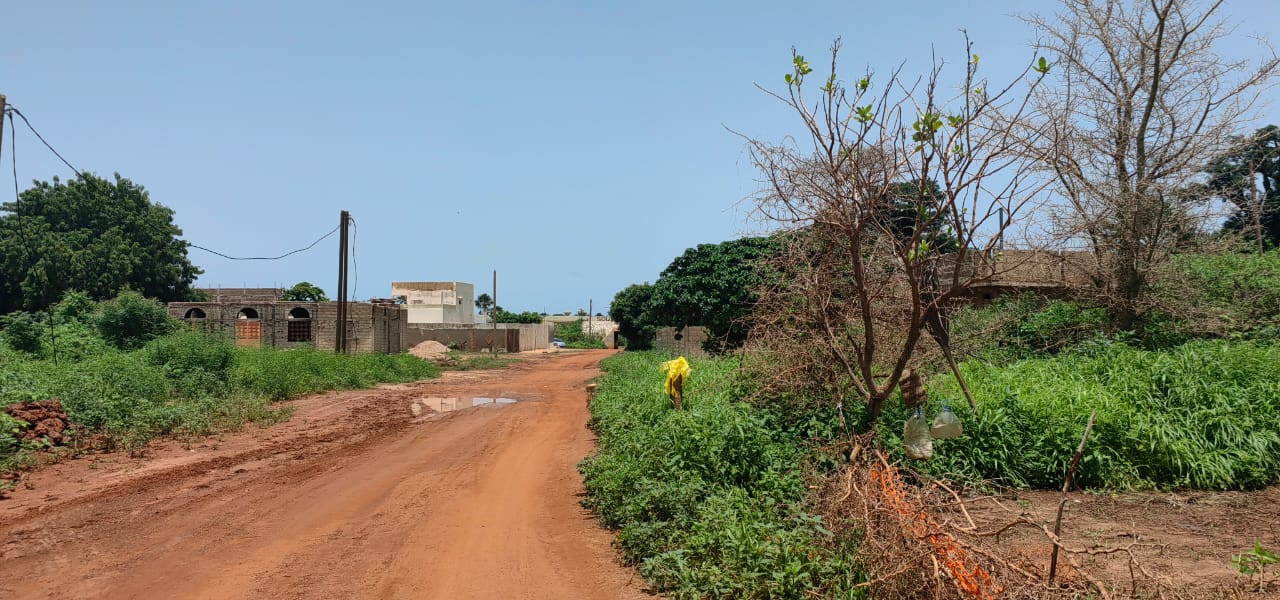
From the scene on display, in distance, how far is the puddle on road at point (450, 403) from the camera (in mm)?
16875

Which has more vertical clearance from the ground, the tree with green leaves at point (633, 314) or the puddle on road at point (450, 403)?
the tree with green leaves at point (633, 314)

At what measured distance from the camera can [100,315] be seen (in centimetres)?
2423

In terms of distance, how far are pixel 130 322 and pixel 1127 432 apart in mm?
27033

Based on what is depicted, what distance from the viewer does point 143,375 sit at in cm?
1430

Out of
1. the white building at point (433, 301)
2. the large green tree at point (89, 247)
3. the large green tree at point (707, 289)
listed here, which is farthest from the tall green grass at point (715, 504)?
the white building at point (433, 301)

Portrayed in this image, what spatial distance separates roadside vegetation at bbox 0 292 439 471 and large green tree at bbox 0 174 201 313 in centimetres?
1587

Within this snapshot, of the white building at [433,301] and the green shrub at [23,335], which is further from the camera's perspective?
the white building at [433,301]

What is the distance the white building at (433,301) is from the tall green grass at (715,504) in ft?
177

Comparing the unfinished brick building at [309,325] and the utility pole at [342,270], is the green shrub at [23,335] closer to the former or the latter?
the utility pole at [342,270]

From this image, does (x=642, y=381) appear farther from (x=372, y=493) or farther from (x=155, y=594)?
(x=155, y=594)

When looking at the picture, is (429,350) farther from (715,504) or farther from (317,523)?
(715,504)

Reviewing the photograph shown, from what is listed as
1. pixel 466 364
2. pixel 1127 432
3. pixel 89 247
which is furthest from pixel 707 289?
pixel 89 247

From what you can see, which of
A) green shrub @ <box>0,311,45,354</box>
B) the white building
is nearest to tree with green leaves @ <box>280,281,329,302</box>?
the white building

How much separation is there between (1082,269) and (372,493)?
1224 centimetres
